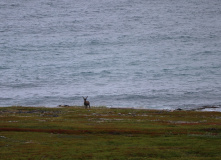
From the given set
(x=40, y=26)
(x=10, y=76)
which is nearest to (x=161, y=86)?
(x=10, y=76)

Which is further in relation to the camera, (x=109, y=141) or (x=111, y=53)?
(x=111, y=53)

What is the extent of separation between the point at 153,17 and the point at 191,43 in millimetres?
32536

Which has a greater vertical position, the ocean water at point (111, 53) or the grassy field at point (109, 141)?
the ocean water at point (111, 53)

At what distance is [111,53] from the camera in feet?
375

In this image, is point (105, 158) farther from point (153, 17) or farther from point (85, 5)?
point (85, 5)

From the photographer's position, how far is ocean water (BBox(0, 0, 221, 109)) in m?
69.0

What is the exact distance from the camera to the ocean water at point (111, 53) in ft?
226

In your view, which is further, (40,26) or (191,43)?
(40,26)

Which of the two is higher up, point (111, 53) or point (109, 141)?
point (111, 53)

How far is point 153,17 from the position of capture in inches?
5856

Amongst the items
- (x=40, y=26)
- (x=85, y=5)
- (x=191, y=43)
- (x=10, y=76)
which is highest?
(x=85, y=5)

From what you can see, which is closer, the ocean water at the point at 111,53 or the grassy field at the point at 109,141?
the grassy field at the point at 109,141

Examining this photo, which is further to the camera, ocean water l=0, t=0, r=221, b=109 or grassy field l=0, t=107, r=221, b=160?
ocean water l=0, t=0, r=221, b=109

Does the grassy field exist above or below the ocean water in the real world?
below
